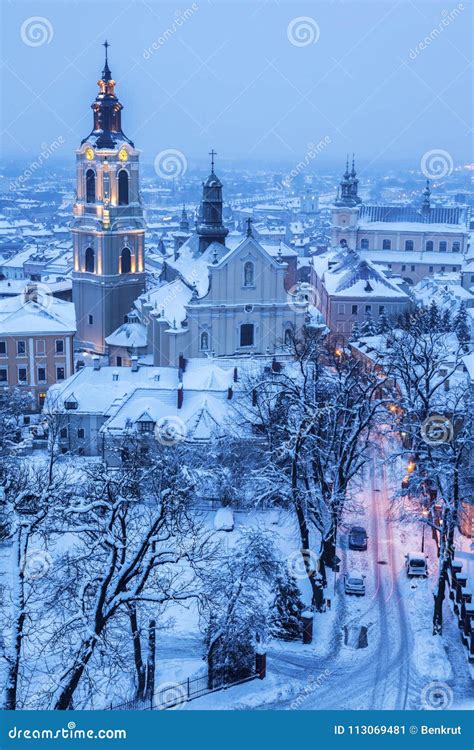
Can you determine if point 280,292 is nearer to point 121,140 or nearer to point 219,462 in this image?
point 121,140

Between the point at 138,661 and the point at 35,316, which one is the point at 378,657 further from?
the point at 35,316

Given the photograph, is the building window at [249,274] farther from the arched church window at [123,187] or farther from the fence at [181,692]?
the fence at [181,692]

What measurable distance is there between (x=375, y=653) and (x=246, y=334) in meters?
20.7

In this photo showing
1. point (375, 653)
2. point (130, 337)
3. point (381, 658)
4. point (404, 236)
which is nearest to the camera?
point (381, 658)

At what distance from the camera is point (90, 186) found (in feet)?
130

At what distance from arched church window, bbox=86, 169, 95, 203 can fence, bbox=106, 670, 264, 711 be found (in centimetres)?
2856

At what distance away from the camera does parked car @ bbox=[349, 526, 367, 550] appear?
20.3 meters

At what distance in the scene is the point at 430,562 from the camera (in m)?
19.7

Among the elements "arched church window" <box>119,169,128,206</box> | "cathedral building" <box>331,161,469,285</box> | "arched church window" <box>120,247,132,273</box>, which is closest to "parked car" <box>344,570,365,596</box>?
"arched church window" <box>120,247,132,273</box>

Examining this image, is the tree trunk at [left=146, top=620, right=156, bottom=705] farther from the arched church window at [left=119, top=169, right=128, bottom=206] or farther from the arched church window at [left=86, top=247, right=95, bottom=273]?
the arched church window at [left=119, top=169, right=128, bottom=206]

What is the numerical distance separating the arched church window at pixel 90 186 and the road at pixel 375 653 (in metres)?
23.6

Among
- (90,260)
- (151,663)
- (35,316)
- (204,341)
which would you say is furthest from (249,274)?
(151,663)

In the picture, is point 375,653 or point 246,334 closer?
point 375,653

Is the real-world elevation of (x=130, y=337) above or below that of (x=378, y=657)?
above
